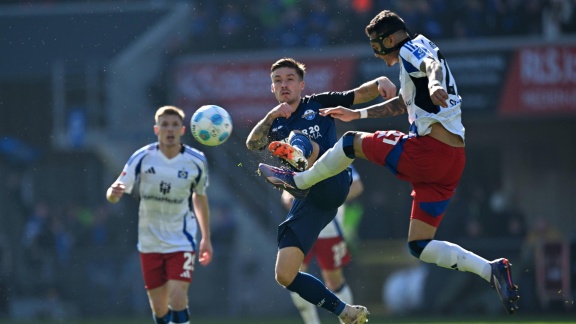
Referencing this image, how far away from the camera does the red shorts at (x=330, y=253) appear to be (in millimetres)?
11344

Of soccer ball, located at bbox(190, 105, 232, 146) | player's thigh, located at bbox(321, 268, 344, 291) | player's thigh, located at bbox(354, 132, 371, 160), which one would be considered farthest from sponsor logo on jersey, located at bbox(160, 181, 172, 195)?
player's thigh, located at bbox(354, 132, 371, 160)

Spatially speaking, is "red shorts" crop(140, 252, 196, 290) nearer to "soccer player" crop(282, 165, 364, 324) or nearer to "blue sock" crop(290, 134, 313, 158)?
"soccer player" crop(282, 165, 364, 324)

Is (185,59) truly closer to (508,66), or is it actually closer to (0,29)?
(0,29)

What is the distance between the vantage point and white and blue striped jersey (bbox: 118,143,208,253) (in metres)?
9.88

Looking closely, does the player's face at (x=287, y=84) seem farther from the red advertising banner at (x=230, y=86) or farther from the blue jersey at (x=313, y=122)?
the red advertising banner at (x=230, y=86)

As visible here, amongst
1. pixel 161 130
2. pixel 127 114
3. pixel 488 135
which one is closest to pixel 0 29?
pixel 127 114

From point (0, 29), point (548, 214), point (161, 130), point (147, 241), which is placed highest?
point (0, 29)

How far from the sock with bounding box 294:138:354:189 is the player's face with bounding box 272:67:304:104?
0.76 m

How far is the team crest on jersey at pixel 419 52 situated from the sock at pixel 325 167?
876 millimetres

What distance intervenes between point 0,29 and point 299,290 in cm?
957

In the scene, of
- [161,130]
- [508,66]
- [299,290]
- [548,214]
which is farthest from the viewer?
[548,214]

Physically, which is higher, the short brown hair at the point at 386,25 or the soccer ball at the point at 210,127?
the short brown hair at the point at 386,25

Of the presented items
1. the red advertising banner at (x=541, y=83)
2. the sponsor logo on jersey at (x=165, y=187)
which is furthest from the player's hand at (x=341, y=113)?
the red advertising banner at (x=541, y=83)

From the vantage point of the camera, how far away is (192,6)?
20.4 m
